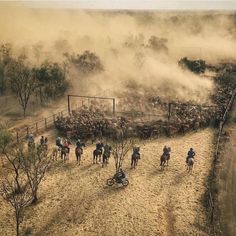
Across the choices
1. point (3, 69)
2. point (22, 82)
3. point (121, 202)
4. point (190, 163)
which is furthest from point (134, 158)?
point (3, 69)

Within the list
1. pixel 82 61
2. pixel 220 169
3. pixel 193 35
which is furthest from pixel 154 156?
pixel 193 35

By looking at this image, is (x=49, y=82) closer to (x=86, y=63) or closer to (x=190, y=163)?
(x=86, y=63)

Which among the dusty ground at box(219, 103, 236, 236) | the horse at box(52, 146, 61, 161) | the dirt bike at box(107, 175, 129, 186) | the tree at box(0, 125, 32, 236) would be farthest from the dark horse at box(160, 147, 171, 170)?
the tree at box(0, 125, 32, 236)

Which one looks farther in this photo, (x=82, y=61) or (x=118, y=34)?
(x=118, y=34)

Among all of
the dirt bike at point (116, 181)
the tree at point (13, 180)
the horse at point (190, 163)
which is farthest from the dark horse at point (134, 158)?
the tree at point (13, 180)

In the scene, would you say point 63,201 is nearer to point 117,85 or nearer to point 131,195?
point 131,195

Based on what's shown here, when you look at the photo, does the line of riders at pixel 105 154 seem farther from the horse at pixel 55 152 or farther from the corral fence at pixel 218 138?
the corral fence at pixel 218 138
